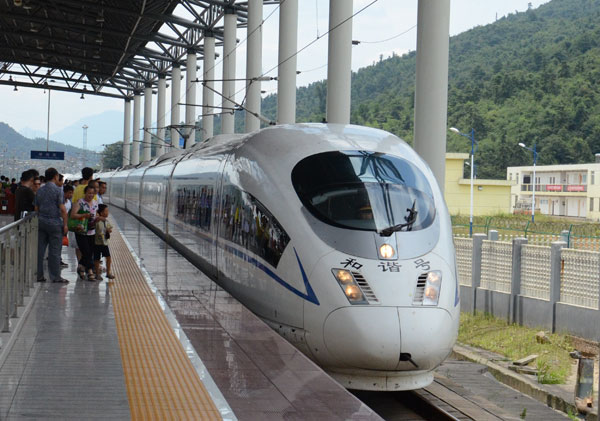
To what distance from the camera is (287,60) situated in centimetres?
2617

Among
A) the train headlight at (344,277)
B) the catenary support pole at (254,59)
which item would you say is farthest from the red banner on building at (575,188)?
the train headlight at (344,277)

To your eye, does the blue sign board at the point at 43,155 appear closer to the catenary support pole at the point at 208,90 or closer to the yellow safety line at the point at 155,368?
the catenary support pole at the point at 208,90

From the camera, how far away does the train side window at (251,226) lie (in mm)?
9070

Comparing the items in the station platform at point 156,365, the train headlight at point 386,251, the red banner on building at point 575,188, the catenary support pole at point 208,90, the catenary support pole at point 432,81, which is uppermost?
the catenary support pole at point 208,90

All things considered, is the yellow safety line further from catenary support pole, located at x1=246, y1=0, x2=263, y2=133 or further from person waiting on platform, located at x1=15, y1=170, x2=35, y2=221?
catenary support pole, located at x1=246, y1=0, x2=263, y2=133

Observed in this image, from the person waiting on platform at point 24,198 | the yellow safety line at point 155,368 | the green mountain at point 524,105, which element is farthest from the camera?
the green mountain at point 524,105

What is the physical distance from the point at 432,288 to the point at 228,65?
28292mm

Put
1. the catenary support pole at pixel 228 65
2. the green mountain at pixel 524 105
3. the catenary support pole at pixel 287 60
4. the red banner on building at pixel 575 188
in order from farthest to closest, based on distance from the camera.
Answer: the green mountain at pixel 524 105 < the red banner on building at pixel 575 188 < the catenary support pole at pixel 228 65 < the catenary support pole at pixel 287 60

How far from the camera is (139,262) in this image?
52.9 feet

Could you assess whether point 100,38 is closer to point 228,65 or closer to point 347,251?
point 228,65

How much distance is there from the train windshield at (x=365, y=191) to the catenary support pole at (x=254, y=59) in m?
19.3

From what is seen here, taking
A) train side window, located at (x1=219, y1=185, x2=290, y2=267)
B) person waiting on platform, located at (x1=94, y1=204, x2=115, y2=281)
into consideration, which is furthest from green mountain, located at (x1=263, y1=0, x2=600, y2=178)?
train side window, located at (x1=219, y1=185, x2=290, y2=267)

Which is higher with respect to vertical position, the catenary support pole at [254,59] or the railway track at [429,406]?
the catenary support pole at [254,59]

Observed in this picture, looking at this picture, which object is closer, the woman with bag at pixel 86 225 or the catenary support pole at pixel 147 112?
the woman with bag at pixel 86 225
